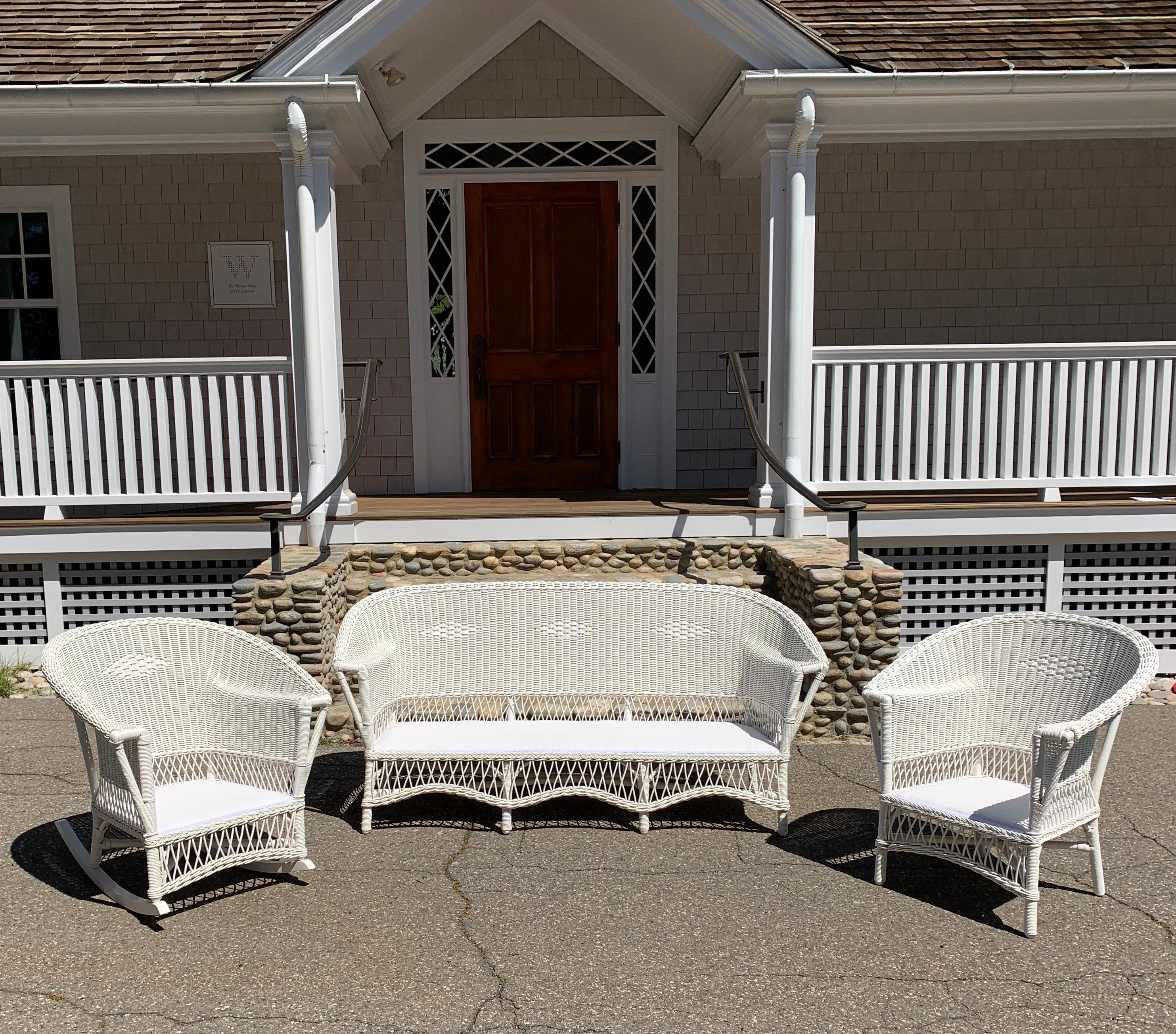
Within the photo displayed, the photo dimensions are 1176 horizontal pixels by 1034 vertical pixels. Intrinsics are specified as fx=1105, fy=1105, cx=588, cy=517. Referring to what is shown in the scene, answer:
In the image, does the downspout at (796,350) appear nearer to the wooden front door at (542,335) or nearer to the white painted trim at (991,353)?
the white painted trim at (991,353)

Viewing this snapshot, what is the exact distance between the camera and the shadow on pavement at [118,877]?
12.9 ft

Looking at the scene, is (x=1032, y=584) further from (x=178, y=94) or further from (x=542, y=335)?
(x=178, y=94)

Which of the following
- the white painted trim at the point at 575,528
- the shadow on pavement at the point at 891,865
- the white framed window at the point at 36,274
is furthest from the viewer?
the white framed window at the point at 36,274

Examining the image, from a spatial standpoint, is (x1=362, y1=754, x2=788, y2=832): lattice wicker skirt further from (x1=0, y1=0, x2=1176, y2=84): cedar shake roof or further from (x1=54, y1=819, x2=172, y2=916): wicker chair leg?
(x1=0, y1=0, x2=1176, y2=84): cedar shake roof

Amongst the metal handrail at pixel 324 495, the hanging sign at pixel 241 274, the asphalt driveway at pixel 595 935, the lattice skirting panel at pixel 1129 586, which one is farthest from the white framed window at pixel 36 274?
the lattice skirting panel at pixel 1129 586

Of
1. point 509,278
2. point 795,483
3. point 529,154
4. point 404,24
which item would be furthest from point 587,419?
point 404,24

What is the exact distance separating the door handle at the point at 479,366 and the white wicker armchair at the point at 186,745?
178 inches

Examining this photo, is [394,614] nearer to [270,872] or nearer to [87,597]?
[270,872]

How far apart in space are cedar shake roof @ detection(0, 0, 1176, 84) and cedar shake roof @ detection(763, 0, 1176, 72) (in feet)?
0.03

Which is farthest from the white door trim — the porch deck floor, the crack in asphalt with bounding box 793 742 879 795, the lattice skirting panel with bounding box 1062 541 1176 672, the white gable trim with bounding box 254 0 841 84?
the crack in asphalt with bounding box 793 742 879 795

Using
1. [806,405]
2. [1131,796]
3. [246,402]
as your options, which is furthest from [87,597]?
[1131,796]

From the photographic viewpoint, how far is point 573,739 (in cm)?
461

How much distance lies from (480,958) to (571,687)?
5.67ft

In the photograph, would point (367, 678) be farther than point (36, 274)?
No
